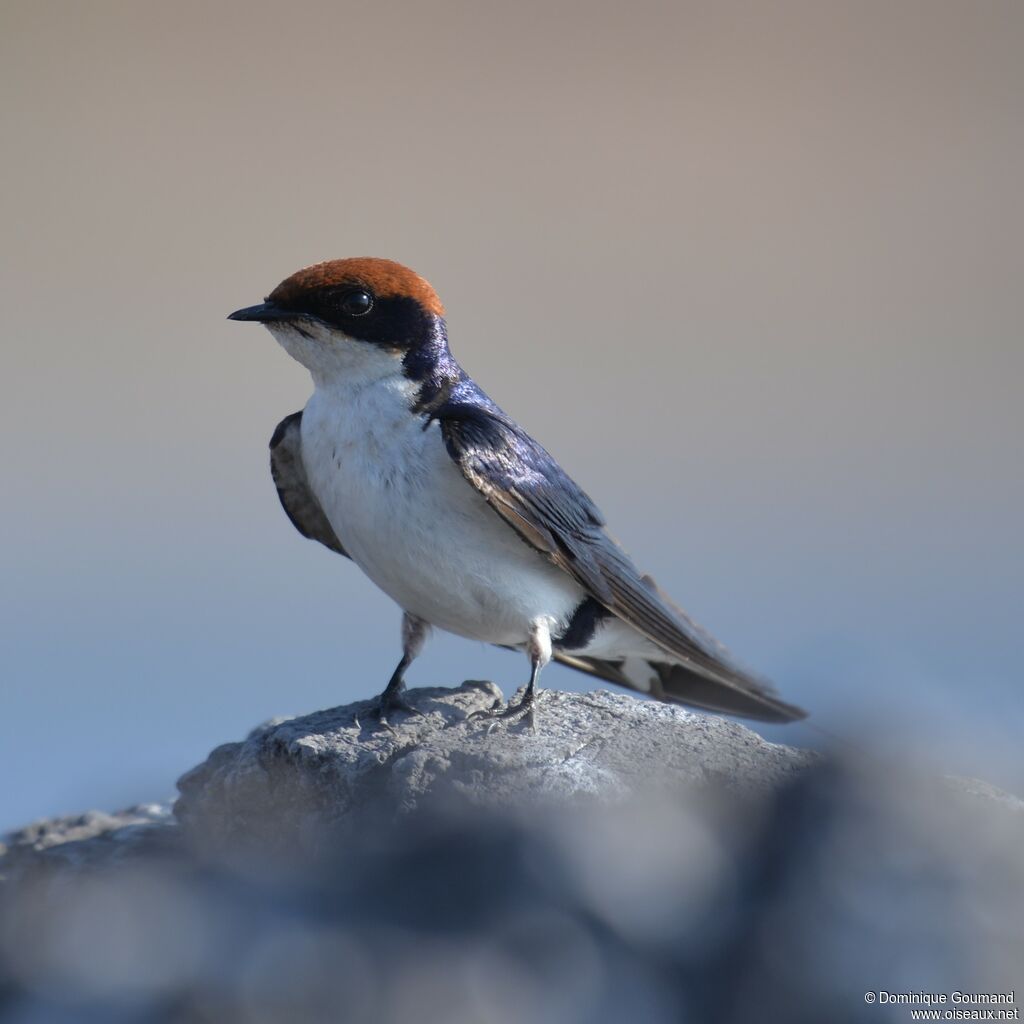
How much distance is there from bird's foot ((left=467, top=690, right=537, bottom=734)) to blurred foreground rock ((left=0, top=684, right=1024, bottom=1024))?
0.38 ft

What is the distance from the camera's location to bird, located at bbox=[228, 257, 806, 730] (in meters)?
4.03

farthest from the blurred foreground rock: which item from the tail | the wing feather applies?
the wing feather

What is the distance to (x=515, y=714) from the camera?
4.02 meters

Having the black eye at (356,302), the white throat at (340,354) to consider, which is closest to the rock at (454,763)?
the white throat at (340,354)

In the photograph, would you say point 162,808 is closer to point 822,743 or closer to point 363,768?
point 363,768

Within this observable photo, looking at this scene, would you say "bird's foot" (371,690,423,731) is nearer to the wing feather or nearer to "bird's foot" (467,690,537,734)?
"bird's foot" (467,690,537,734)

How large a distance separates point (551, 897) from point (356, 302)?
198 centimetres

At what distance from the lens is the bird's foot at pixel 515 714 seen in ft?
12.9

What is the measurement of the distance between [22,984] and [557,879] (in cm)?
110

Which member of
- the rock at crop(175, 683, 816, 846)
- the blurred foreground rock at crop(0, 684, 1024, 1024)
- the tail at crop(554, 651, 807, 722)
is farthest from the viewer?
the tail at crop(554, 651, 807, 722)

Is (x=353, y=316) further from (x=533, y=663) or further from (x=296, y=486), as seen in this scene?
(x=533, y=663)

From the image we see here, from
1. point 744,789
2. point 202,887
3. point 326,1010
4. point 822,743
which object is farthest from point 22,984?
point 822,743

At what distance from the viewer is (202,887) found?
3.25 m

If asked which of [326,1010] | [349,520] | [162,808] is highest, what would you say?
[349,520]
